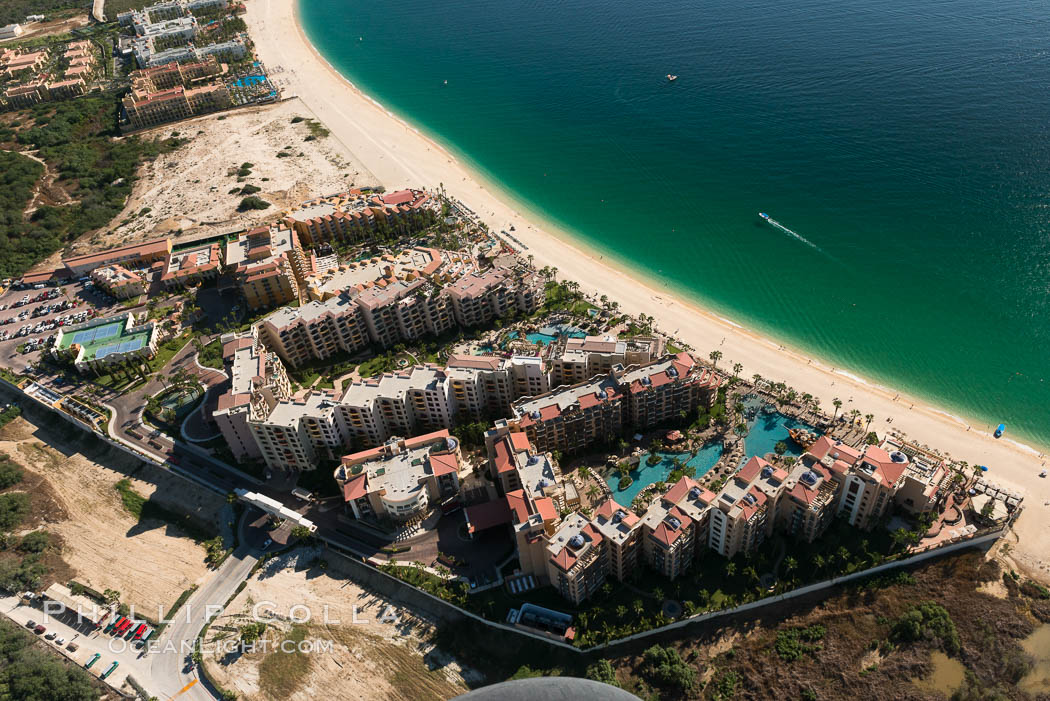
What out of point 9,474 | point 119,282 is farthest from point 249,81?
point 9,474

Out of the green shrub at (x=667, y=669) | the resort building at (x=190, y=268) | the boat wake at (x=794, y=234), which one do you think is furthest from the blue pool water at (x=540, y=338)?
the resort building at (x=190, y=268)

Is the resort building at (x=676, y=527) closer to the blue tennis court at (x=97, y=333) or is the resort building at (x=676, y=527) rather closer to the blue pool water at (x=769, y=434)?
the blue pool water at (x=769, y=434)

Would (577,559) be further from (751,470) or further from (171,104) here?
(171,104)

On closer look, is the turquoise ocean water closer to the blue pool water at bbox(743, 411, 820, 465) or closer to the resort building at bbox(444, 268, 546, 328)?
the blue pool water at bbox(743, 411, 820, 465)

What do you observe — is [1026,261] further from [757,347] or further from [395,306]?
[395,306]

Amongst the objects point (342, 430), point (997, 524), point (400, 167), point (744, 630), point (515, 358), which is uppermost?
point (400, 167)

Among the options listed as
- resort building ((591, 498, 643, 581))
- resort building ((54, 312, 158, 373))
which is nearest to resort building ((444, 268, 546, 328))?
resort building ((591, 498, 643, 581))

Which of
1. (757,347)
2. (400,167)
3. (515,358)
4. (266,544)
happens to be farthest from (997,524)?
(400,167)
